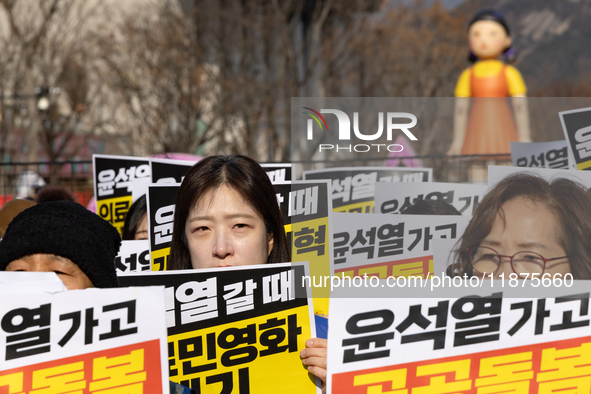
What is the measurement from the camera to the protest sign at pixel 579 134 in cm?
289

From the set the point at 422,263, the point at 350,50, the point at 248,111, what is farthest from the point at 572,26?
the point at 422,263

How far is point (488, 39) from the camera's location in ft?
26.1

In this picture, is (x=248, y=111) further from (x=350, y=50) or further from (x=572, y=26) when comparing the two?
(x=572, y=26)

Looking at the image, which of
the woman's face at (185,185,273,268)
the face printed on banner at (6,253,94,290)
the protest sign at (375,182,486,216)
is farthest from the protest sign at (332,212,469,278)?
the face printed on banner at (6,253,94,290)

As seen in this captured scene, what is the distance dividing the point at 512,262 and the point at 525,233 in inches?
3.5

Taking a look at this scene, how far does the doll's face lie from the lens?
26.2 ft

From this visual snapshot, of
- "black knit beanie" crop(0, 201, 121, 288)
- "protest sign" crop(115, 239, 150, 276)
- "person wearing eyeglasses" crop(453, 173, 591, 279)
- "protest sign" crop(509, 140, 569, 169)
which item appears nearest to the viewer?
"person wearing eyeglasses" crop(453, 173, 591, 279)

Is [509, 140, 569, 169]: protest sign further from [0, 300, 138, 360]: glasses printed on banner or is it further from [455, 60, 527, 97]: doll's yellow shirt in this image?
[455, 60, 527, 97]: doll's yellow shirt

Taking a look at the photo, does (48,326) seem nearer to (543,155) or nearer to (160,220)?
(160,220)

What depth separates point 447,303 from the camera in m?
1.71

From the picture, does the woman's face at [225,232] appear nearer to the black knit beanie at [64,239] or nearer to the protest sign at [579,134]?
the black knit beanie at [64,239]

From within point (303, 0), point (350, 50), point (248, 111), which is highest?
point (303, 0)

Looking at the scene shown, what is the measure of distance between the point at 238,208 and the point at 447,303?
96 centimetres

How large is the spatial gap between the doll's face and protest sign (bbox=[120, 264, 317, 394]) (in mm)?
6806
